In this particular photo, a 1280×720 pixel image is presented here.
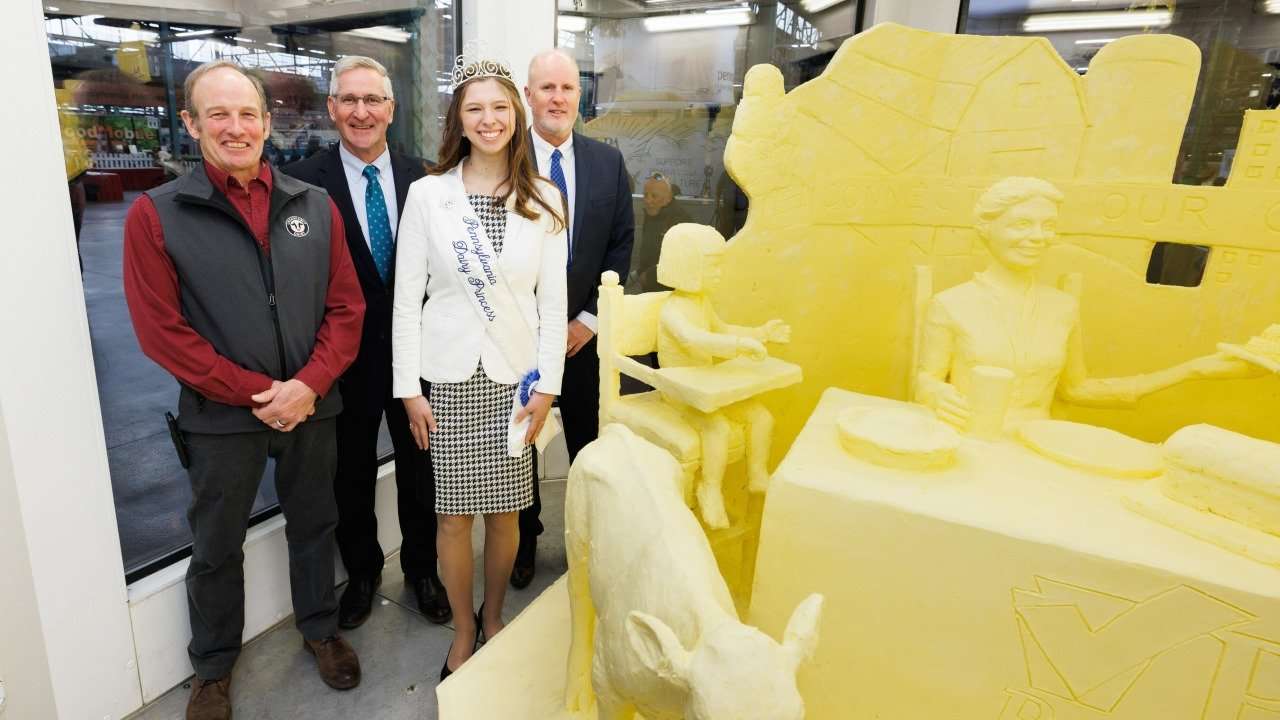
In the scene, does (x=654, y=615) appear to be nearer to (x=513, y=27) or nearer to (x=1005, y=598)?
(x=1005, y=598)

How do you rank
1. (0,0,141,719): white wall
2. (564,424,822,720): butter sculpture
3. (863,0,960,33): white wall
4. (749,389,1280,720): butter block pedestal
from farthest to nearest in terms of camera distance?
(863,0,960,33): white wall → (0,0,141,719): white wall → (749,389,1280,720): butter block pedestal → (564,424,822,720): butter sculpture

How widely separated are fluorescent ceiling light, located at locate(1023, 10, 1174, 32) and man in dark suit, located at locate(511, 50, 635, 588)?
125 inches

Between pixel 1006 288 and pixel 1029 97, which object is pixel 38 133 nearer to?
pixel 1006 288

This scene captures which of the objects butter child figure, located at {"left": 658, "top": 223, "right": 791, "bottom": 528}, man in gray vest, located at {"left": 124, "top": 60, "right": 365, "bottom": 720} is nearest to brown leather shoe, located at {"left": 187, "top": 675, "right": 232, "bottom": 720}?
man in gray vest, located at {"left": 124, "top": 60, "right": 365, "bottom": 720}

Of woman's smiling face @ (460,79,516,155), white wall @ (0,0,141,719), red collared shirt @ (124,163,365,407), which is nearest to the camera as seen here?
white wall @ (0,0,141,719)

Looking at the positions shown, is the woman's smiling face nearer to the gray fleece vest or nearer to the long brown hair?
the long brown hair

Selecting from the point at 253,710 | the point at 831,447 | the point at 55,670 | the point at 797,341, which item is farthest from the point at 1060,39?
the point at 55,670

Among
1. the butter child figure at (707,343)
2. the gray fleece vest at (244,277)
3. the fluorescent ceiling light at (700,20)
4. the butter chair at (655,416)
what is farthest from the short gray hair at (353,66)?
the fluorescent ceiling light at (700,20)

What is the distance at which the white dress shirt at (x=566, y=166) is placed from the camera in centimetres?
307

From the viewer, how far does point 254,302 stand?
2344mm

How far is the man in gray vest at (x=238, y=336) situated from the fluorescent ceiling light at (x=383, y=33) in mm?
1471

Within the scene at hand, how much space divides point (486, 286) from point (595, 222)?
2.89 feet

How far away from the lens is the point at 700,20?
4809 millimetres

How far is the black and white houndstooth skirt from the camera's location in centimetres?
244
